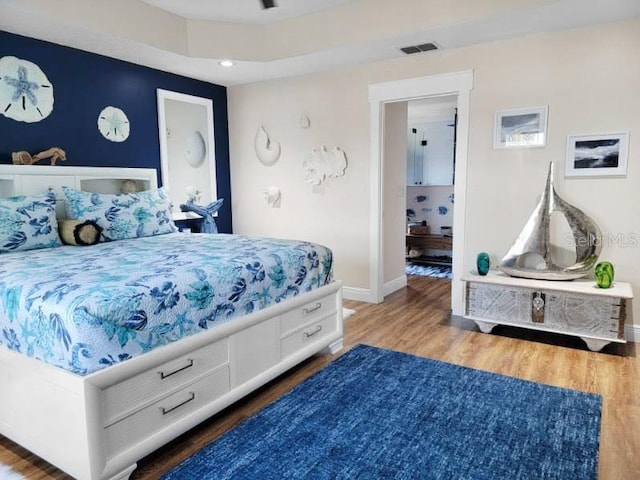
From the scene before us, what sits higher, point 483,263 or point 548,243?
point 548,243

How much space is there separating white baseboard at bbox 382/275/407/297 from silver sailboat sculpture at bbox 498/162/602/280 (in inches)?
56.4

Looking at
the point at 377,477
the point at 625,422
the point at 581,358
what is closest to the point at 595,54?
the point at 581,358

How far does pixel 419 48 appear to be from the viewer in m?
3.65

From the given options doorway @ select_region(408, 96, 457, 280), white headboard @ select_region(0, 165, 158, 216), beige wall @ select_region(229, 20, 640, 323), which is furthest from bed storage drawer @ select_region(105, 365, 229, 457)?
doorway @ select_region(408, 96, 457, 280)

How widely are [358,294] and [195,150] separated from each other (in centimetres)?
230

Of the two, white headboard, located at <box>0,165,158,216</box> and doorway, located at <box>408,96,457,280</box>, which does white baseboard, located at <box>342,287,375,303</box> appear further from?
white headboard, located at <box>0,165,158,216</box>

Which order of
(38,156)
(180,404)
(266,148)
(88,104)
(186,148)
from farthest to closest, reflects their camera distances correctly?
(266,148), (186,148), (88,104), (38,156), (180,404)

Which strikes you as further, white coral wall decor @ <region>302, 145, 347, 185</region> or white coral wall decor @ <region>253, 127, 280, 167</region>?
white coral wall decor @ <region>253, 127, 280, 167</region>

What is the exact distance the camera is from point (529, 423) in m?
2.16

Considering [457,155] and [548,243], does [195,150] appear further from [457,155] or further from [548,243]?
[548,243]

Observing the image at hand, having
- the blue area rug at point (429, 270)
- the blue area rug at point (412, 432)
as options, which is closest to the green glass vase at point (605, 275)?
the blue area rug at point (412, 432)

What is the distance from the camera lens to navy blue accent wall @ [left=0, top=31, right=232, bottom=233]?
10.8 feet

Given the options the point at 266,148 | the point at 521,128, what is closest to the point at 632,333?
the point at 521,128

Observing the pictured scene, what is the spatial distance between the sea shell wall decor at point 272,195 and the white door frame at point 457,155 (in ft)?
3.75
